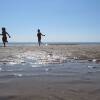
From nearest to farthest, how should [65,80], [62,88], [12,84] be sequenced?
1. [62,88]
2. [12,84]
3. [65,80]

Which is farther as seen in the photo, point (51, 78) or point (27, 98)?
point (51, 78)

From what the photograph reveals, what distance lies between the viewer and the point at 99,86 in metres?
6.02

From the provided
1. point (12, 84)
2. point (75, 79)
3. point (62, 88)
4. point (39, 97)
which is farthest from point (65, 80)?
→ point (39, 97)

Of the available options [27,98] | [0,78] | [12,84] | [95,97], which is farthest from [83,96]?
[0,78]

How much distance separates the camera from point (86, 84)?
6.24 metres

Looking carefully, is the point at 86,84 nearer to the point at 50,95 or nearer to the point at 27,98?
the point at 50,95

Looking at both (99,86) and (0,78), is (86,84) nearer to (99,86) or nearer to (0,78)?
(99,86)

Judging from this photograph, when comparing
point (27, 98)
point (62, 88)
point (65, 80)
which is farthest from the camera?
point (65, 80)

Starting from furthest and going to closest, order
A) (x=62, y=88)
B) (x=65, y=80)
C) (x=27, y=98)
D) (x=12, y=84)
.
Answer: (x=65, y=80) < (x=12, y=84) < (x=62, y=88) < (x=27, y=98)

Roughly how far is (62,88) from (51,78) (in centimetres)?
129

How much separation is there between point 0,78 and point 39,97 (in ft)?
7.74

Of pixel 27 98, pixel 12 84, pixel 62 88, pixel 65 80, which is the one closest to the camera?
pixel 27 98

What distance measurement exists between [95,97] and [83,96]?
0.77ft

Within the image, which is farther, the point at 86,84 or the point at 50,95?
the point at 86,84
